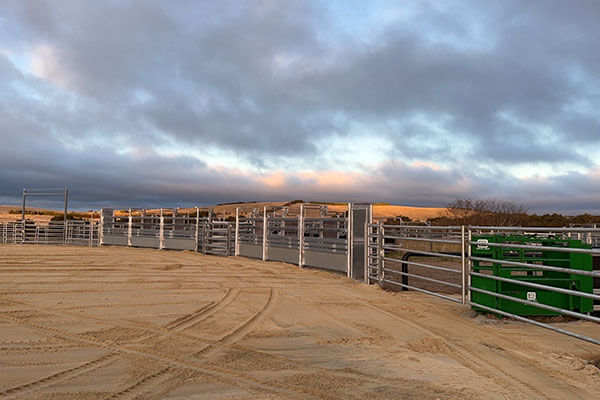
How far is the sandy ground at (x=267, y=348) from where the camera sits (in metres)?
3.80

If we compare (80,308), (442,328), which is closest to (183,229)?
(80,308)

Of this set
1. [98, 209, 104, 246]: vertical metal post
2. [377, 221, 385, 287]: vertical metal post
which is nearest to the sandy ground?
[377, 221, 385, 287]: vertical metal post

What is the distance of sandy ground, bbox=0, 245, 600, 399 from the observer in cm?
380

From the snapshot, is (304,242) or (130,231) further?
(130,231)

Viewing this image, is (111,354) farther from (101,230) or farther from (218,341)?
(101,230)

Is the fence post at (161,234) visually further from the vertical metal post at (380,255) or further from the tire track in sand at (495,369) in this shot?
the tire track in sand at (495,369)

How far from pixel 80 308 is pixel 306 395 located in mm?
4695

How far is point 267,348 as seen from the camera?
5.03m

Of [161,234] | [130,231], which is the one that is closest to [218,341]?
[161,234]

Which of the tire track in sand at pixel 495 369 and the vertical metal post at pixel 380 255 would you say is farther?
the vertical metal post at pixel 380 255

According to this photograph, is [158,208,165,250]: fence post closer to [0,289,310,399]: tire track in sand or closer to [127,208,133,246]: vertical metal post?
[127,208,133,246]: vertical metal post

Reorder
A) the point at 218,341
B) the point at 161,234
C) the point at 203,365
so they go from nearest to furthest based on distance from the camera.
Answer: the point at 203,365, the point at 218,341, the point at 161,234

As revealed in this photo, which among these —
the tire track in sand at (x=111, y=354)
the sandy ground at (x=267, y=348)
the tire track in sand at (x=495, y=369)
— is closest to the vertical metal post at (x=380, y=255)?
the sandy ground at (x=267, y=348)

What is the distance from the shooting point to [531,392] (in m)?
3.87
